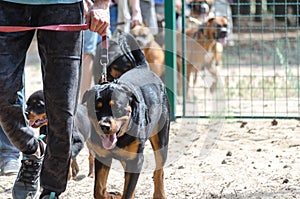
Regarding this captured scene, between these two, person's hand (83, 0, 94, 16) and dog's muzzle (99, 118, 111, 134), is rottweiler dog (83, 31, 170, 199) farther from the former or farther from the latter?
person's hand (83, 0, 94, 16)

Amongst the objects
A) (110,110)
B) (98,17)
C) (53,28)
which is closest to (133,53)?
(110,110)

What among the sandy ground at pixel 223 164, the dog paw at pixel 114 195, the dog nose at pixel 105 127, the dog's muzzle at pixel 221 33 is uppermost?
the dog's muzzle at pixel 221 33

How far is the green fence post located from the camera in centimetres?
835

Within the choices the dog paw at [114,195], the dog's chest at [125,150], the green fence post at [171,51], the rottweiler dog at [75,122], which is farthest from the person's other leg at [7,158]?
the green fence post at [171,51]

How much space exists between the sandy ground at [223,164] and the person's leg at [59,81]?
1.16 metres

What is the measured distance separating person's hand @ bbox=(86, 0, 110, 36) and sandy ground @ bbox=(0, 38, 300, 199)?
161 centimetres

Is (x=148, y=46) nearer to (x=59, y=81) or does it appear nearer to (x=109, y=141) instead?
(x=109, y=141)

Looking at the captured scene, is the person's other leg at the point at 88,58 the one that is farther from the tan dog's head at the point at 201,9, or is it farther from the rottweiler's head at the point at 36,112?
the tan dog's head at the point at 201,9

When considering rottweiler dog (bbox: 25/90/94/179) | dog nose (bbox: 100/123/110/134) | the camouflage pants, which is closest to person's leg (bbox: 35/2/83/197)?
the camouflage pants

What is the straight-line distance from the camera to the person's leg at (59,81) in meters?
3.99

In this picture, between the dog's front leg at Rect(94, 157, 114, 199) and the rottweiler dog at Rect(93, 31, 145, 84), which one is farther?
the rottweiler dog at Rect(93, 31, 145, 84)

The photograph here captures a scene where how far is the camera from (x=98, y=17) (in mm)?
4051

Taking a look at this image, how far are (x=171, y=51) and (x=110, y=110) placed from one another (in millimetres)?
3830

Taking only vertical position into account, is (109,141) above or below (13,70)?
below
